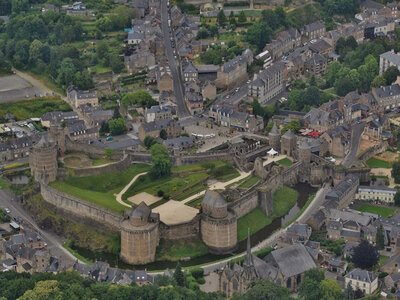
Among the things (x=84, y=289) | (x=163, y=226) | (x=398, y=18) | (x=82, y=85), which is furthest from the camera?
(x=398, y=18)

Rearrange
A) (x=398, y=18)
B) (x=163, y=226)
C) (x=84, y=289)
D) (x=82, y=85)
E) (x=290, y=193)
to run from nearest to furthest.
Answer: (x=84, y=289) < (x=163, y=226) < (x=290, y=193) < (x=82, y=85) < (x=398, y=18)

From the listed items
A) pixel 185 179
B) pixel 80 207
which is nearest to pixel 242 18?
pixel 185 179

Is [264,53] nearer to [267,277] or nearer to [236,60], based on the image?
[236,60]

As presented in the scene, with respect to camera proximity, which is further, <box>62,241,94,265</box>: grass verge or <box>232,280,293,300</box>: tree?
<box>62,241,94,265</box>: grass verge

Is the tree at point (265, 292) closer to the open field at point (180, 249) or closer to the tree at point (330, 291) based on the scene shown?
the tree at point (330, 291)

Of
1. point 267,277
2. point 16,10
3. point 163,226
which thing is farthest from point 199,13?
point 267,277

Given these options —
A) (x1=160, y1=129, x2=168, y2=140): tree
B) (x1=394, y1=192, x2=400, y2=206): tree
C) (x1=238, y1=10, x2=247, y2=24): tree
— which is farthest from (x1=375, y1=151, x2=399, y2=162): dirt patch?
(x1=238, y1=10, x2=247, y2=24): tree

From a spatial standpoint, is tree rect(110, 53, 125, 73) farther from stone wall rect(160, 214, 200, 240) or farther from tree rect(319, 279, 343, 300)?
tree rect(319, 279, 343, 300)

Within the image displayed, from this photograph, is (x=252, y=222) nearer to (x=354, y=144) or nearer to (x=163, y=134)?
(x=163, y=134)
